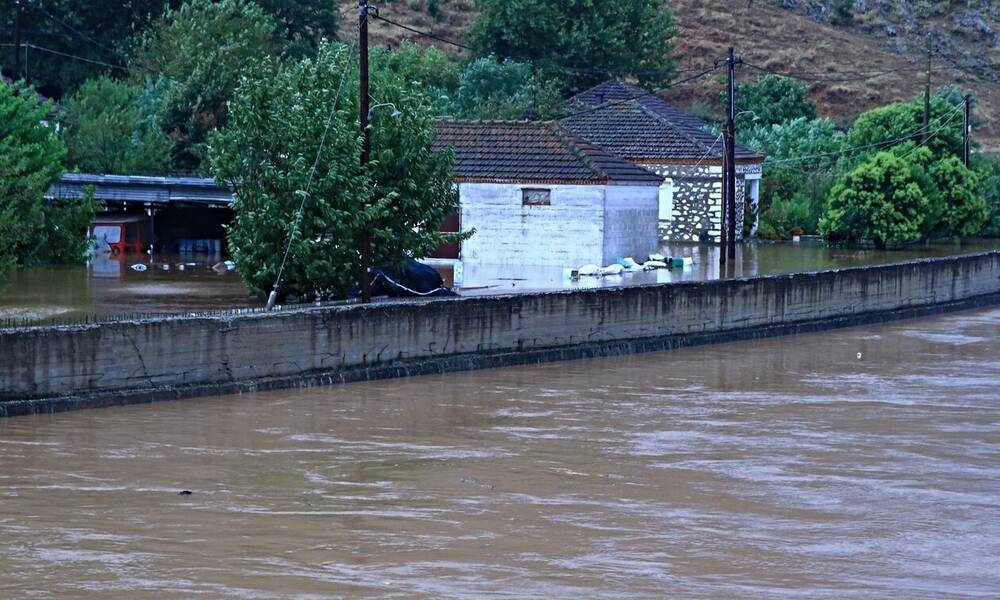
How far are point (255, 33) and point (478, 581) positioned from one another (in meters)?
53.8

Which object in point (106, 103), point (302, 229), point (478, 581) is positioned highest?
point (106, 103)

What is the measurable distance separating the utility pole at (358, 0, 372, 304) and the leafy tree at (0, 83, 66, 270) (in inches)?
240

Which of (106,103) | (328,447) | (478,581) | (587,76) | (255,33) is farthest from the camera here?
(587,76)

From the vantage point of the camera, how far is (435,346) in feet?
96.9

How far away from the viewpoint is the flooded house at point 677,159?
53.2 meters

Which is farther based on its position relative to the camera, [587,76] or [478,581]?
[587,76]

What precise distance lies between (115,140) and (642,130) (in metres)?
17.9

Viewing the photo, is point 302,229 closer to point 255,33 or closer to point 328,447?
point 328,447

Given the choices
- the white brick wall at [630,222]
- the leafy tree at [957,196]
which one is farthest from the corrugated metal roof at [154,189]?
the leafy tree at [957,196]

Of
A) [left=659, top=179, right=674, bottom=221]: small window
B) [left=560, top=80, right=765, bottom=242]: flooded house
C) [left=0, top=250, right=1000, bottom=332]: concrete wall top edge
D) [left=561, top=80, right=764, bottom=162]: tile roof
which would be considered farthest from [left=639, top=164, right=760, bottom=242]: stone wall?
[left=0, top=250, right=1000, bottom=332]: concrete wall top edge

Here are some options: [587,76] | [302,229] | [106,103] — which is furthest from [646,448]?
[587,76]

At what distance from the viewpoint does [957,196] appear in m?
58.0

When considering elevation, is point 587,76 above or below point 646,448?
above

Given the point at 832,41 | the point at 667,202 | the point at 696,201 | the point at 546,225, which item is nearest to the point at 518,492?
the point at 546,225
